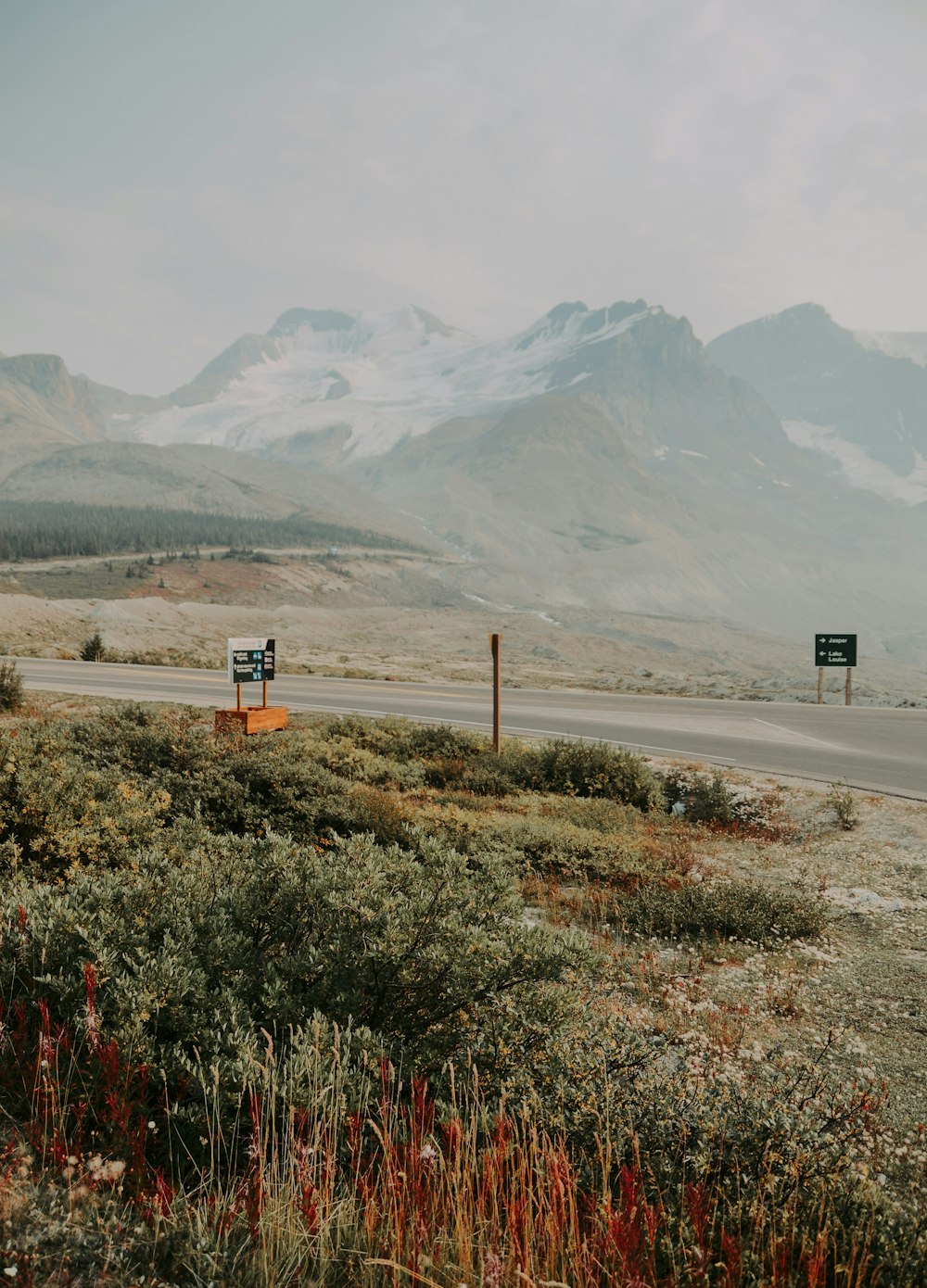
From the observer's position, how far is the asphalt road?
635 inches

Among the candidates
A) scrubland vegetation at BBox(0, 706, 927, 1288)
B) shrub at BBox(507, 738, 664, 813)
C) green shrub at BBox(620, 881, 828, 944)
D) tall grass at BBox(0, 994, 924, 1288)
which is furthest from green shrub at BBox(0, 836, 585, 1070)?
shrub at BBox(507, 738, 664, 813)

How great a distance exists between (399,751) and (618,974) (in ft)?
29.5

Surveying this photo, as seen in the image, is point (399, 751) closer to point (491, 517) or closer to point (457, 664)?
point (457, 664)

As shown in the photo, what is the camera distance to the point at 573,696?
25.8 meters

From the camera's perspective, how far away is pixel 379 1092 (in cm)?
348

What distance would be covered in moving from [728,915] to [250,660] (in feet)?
31.9

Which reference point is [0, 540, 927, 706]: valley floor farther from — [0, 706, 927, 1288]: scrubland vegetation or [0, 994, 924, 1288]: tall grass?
[0, 994, 924, 1288]: tall grass

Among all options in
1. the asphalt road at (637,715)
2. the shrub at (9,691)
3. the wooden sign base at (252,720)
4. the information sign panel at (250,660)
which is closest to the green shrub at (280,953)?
the wooden sign base at (252,720)

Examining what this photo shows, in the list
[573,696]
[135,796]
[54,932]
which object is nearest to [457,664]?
[573,696]

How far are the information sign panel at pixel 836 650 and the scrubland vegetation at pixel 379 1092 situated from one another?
19.1 meters

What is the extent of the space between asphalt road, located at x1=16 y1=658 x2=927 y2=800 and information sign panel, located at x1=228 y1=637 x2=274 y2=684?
5.98m

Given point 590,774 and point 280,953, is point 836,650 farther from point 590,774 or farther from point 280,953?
point 280,953

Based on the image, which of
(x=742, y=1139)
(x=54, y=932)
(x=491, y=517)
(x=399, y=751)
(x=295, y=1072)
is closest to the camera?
(x=295, y=1072)

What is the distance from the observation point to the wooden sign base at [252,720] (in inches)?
543
